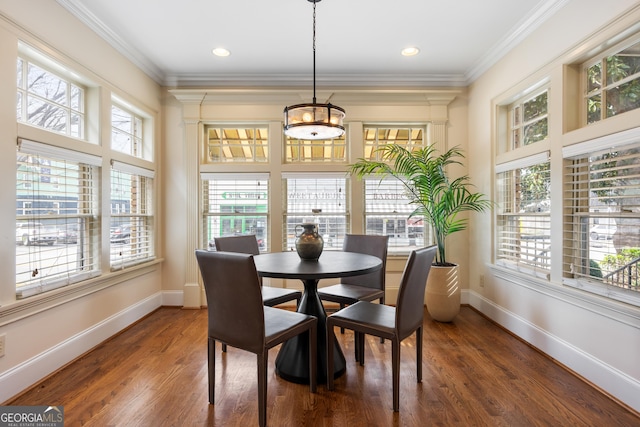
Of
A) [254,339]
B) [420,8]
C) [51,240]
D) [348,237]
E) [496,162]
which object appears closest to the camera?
[254,339]

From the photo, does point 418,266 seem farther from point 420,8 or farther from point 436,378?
point 420,8

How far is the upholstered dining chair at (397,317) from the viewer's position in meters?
1.88

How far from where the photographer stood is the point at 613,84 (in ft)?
7.04

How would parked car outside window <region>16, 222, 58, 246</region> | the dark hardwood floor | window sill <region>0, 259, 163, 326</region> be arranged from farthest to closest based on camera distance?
parked car outside window <region>16, 222, 58, 246</region> < window sill <region>0, 259, 163, 326</region> < the dark hardwood floor

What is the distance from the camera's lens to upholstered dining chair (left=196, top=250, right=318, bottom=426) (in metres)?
1.70

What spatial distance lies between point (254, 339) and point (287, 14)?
249cm

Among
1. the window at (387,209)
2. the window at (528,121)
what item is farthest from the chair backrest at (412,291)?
the window at (387,209)

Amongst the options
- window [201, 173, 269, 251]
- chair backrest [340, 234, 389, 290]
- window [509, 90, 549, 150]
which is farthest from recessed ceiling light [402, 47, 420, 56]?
window [201, 173, 269, 251]

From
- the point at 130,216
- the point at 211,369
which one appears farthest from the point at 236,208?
the point at 211,369

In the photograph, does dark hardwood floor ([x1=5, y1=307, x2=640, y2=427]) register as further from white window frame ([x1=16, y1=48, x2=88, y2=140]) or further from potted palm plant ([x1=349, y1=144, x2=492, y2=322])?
white window frame ([x1=16, y1=48, x2=88, y2=140])

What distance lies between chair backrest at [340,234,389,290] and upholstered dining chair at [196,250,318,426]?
42.1 inches

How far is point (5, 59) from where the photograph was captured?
2.00 meters

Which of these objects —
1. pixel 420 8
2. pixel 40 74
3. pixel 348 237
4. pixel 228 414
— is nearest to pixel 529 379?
pixel 348 237

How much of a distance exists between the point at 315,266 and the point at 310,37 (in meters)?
2.15
